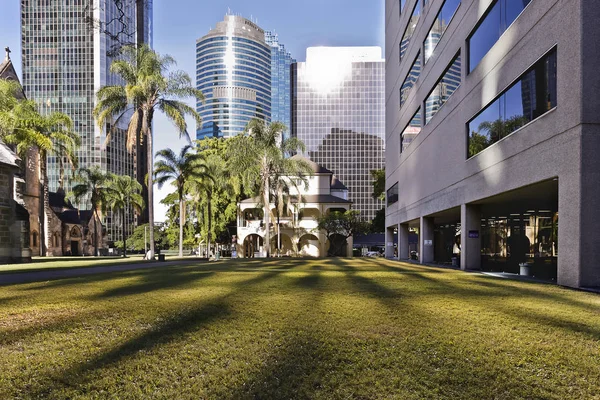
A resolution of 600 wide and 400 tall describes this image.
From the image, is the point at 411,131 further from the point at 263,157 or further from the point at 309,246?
the point at 309,246

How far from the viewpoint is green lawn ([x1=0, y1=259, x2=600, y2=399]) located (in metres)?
3.64

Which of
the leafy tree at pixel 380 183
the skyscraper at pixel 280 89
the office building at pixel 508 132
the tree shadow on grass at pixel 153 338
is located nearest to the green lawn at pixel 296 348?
the tree shadow on grass at pixel 153 338

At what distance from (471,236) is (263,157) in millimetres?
21171

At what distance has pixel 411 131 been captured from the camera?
29.5 meters

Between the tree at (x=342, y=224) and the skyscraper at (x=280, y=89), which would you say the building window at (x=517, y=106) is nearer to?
the tree at (x=342, y=224)

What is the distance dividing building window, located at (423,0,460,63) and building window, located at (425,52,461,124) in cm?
284

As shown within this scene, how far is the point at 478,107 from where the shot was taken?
16.8 metres

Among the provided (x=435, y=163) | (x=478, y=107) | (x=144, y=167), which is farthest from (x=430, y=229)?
(x=144, y=167)

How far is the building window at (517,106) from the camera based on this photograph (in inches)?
461

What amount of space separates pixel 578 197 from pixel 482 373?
8514mm

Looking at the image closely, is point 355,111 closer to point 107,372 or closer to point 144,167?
point 144,167

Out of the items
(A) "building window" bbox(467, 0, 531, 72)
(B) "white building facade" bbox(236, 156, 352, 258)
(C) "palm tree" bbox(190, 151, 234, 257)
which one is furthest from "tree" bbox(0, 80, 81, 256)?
(A) "building window" bbox(467, 0, 531, 72)

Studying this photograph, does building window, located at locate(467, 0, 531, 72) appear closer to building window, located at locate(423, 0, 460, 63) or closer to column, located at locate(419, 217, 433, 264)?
building window, located at locate(423, 0, 460, 63)

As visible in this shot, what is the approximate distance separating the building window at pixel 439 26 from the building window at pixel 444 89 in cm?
284
